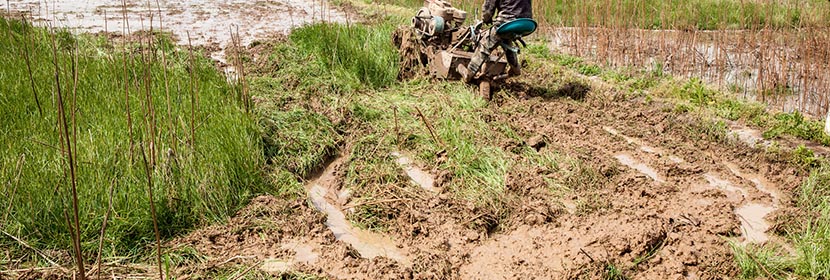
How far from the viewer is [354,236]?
3.56m

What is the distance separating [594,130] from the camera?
4.98 m

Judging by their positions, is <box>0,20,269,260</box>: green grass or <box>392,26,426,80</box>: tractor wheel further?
<box>392,26,426,80</box>: tractor wheel

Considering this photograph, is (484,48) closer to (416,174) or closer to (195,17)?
(416,174)

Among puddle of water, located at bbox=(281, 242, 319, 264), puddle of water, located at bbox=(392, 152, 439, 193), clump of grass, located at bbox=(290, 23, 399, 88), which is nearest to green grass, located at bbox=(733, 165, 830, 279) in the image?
puddle of water, located at bbox=(392, 152, 439, 193)

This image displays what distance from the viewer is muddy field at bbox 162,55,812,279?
3.14 meters

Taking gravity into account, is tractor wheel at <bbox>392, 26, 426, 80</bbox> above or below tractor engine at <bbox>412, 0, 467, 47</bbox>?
below

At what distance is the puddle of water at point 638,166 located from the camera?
4.23m

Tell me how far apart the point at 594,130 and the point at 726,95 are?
1.56 m

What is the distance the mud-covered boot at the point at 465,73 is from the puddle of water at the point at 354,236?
2.07 meters

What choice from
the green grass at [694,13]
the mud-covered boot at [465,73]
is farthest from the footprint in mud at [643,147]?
the green grass at [694,13]

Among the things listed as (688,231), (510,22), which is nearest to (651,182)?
(688,231)

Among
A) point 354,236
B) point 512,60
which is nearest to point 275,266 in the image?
point 354,236

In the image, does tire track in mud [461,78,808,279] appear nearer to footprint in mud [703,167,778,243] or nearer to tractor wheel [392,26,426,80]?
footprint in mud [703,167,778,243]

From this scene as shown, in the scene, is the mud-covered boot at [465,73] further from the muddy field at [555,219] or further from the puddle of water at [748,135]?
the puddle of water at [748,135]
